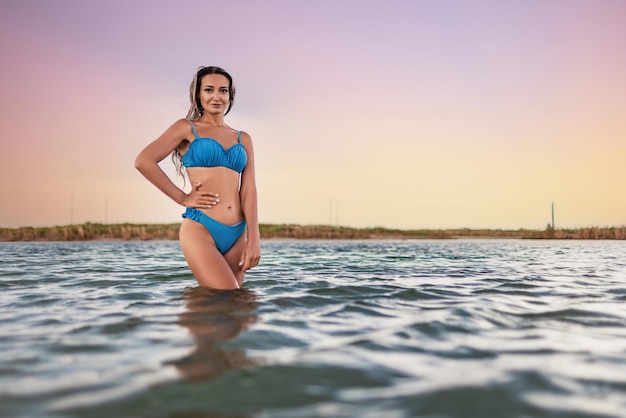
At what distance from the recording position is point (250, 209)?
19.4 ft

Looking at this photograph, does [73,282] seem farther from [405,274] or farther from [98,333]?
[405,274]

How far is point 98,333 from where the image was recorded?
3.73 meters

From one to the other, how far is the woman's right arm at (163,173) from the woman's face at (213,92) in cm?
44

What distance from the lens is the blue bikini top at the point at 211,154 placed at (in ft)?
18.4

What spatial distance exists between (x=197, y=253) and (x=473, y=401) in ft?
12.4

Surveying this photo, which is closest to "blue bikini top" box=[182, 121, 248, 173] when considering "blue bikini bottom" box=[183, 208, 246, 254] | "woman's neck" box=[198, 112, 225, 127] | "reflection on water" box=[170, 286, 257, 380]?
"woman's neck" box=[198, 112, 225, 127]

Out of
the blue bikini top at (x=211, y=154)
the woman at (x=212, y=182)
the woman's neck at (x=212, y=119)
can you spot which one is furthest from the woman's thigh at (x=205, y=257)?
the woman's neck at (x=212, y=119)

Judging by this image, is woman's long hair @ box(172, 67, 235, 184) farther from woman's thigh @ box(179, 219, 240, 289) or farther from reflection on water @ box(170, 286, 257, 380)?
reflection on water @ box(170, 286, 257, 380)

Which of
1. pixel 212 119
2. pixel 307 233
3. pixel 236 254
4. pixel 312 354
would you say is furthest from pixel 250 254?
pixel 307 233

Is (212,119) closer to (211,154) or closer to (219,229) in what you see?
(211,154)

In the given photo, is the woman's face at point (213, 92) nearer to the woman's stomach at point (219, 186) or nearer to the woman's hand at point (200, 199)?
the woman's stomach at point (219, 186)

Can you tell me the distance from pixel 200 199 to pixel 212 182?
0.83ft

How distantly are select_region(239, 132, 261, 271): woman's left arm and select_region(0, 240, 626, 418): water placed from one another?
0.43 metres

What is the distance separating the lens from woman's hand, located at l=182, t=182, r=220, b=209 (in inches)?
220
